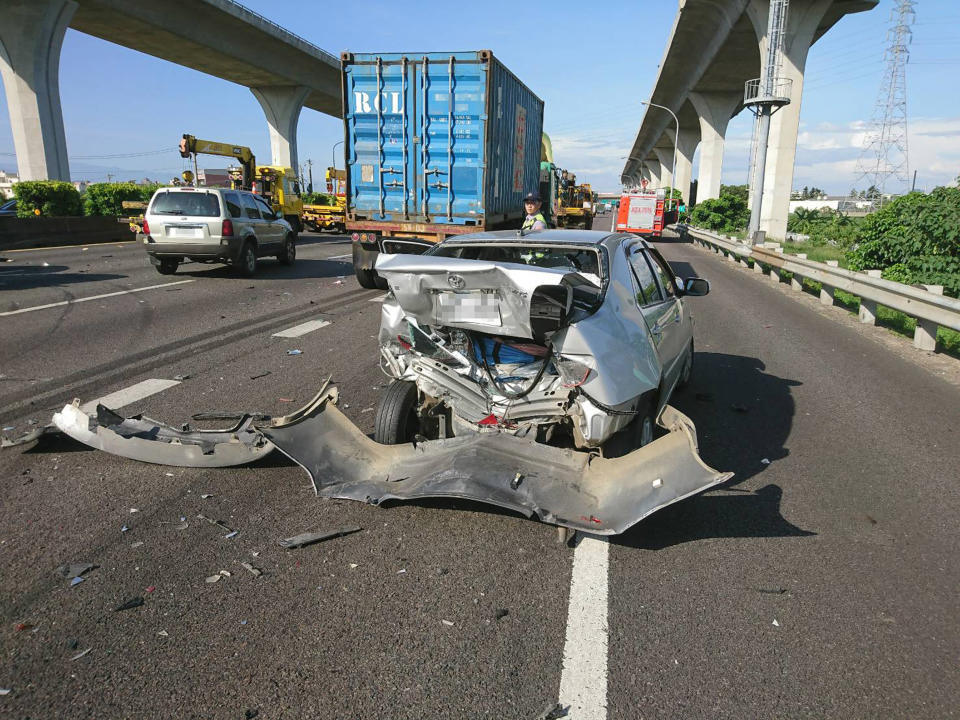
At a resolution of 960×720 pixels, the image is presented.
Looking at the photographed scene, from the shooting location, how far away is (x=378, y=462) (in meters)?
4.25

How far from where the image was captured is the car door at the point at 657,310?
4.92 meters

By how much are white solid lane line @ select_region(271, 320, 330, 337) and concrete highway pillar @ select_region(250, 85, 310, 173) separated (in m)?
44.2

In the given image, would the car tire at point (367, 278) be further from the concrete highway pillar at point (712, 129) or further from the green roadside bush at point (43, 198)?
the concrete highway pillar at point (712, 129)

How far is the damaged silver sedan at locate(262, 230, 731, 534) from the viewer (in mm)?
3664

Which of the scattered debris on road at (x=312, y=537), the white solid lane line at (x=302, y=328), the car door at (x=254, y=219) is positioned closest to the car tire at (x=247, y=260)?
the car door at (x=254, y=219)

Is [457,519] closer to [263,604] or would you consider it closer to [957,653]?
[263,604]

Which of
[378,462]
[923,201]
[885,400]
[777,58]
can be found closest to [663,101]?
[777,58]

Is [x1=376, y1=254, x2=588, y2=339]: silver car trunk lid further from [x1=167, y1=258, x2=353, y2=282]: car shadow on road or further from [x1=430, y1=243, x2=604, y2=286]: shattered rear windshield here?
[x1=167, y1=258, x2=353, y2=282]: car shadow on road

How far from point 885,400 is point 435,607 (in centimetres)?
573

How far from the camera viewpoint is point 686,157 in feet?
223

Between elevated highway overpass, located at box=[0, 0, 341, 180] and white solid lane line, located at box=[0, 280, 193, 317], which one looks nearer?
white solid lane line, located at box=[0, 280, 193, 317]

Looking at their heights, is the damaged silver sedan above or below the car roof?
below

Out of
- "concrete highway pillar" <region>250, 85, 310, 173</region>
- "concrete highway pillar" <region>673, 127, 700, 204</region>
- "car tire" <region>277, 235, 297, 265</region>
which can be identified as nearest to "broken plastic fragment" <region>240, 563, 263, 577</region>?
"car tire" <region>277, 235, 297, 265</region>

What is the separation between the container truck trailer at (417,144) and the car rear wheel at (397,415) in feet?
29.7
